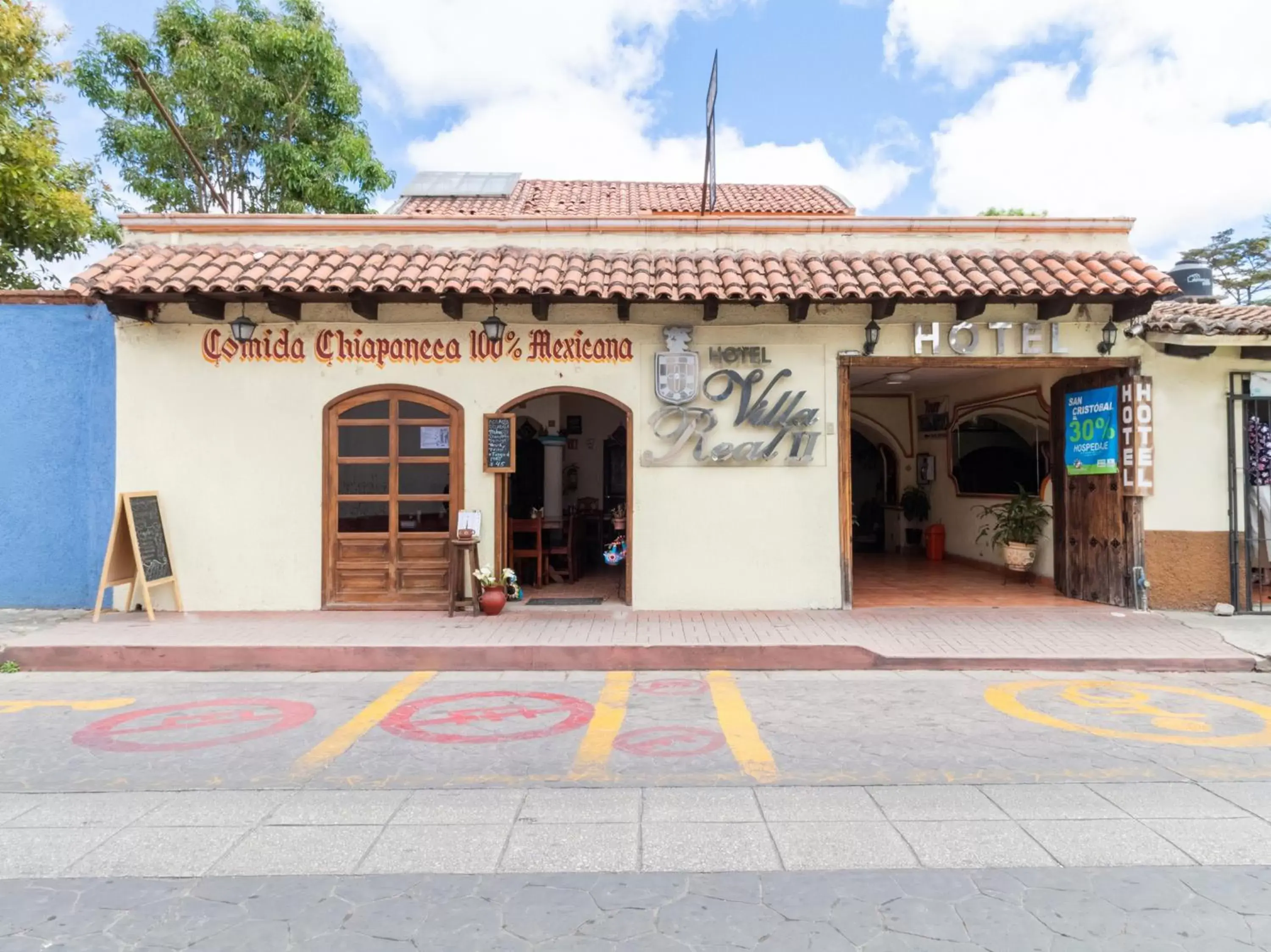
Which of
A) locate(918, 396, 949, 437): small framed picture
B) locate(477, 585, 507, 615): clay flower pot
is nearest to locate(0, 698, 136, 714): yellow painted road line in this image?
locate(477, 585, 507, 615): clay flower pot

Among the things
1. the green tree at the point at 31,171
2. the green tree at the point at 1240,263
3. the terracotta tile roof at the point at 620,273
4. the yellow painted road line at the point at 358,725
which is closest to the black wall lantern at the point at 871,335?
the terracotta tile roof at the point at 620,273

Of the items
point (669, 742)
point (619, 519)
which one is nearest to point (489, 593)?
point (619, 519)

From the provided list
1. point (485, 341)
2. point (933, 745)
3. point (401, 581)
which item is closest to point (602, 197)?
point (485, 341)

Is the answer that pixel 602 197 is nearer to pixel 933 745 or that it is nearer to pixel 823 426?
pixel 823 426

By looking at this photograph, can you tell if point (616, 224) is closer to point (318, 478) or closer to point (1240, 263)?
point (318, 478)

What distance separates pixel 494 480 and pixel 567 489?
5.75 meters

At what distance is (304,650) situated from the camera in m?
7.56

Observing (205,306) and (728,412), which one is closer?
(205,306)

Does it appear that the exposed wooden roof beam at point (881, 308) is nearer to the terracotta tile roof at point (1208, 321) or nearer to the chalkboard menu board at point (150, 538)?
the terracotta tile roof at point (1208, 321)

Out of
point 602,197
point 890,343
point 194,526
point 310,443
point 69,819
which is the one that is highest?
point 602,197

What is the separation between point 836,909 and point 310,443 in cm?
809

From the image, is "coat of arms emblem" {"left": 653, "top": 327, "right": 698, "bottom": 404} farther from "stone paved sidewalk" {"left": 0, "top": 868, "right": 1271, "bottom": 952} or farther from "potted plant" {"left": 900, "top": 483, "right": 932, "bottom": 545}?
"potted plant" {"left": 900, "top": 483, "right": 932, "bottom": 545}

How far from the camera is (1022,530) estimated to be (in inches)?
446

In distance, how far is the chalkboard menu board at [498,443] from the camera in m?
9.31
